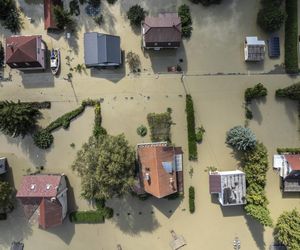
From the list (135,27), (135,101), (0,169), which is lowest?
(0,169)

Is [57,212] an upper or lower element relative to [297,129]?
lower

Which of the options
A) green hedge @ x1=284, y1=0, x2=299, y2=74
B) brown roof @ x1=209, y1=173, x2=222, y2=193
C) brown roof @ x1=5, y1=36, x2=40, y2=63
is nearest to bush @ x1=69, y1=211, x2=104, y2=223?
brown roof @ x1=209, y1=173, x2=222, y2=193

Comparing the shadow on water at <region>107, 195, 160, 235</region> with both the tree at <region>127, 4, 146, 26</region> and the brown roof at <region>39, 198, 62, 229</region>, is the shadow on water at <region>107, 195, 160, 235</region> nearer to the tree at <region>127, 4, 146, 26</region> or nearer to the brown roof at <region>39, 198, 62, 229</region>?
the brown roof at <region>39, 198, 62, 229</region>

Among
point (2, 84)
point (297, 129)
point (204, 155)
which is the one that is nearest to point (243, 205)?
point (204, 155)

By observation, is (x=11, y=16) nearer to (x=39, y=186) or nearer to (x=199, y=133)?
(x=39, y=186)

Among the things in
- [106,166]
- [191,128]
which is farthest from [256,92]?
[106,166]

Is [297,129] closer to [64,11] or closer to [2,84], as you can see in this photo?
[64,11]

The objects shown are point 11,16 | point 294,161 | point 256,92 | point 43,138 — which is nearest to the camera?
point 294,161
